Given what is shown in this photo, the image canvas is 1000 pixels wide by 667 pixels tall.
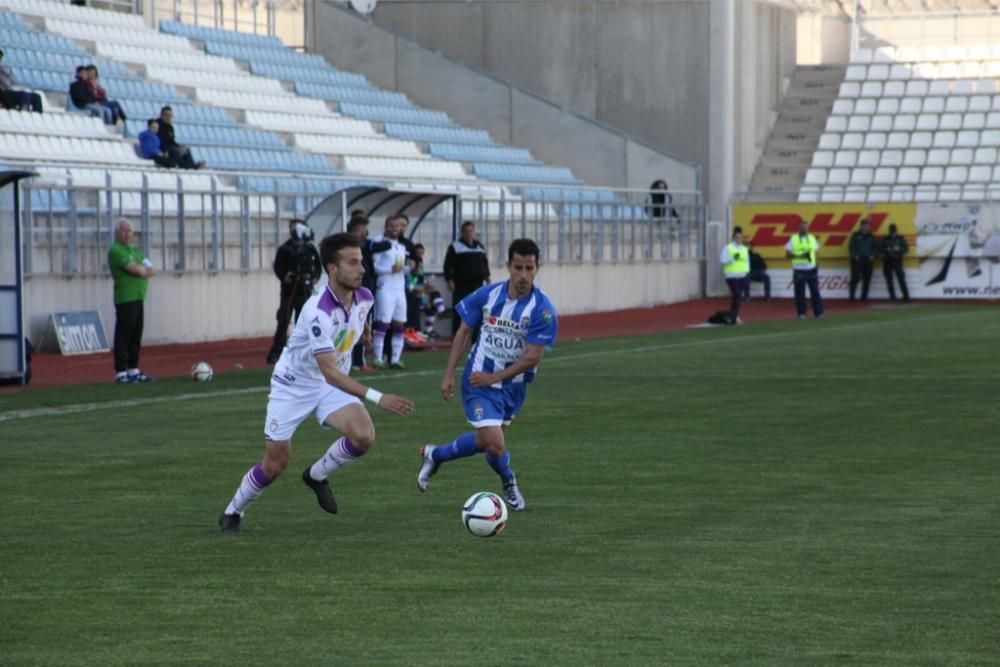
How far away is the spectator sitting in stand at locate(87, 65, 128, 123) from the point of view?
3162cm

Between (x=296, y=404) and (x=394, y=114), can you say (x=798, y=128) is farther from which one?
(x=296, y=404)

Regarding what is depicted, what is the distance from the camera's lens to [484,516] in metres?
9.66

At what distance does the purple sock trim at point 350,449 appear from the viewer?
10148 mm

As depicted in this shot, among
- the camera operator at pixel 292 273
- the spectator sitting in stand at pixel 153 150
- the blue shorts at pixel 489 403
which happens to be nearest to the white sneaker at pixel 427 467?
the blue shorts at pixel 489 403

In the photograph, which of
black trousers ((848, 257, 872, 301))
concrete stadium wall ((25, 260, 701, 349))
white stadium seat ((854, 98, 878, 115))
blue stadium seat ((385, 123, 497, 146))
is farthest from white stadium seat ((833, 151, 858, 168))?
concrete stadium wall ((25, 260, 701, 349))

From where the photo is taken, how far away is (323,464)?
10484mm

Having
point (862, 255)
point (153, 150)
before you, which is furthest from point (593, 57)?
point (153, 150)

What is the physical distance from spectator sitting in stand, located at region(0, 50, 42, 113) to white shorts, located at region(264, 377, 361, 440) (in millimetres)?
20986

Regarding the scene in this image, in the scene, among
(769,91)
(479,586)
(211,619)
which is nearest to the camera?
(211,619)

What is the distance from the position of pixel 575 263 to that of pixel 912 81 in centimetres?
1740

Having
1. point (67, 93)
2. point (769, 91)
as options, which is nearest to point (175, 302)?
point (67, 93)

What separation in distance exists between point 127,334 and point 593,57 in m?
31.0

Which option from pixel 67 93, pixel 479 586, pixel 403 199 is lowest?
pixel 479 586

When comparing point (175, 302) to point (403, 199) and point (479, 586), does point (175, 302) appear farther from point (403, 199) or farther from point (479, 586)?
point (479, 586)
